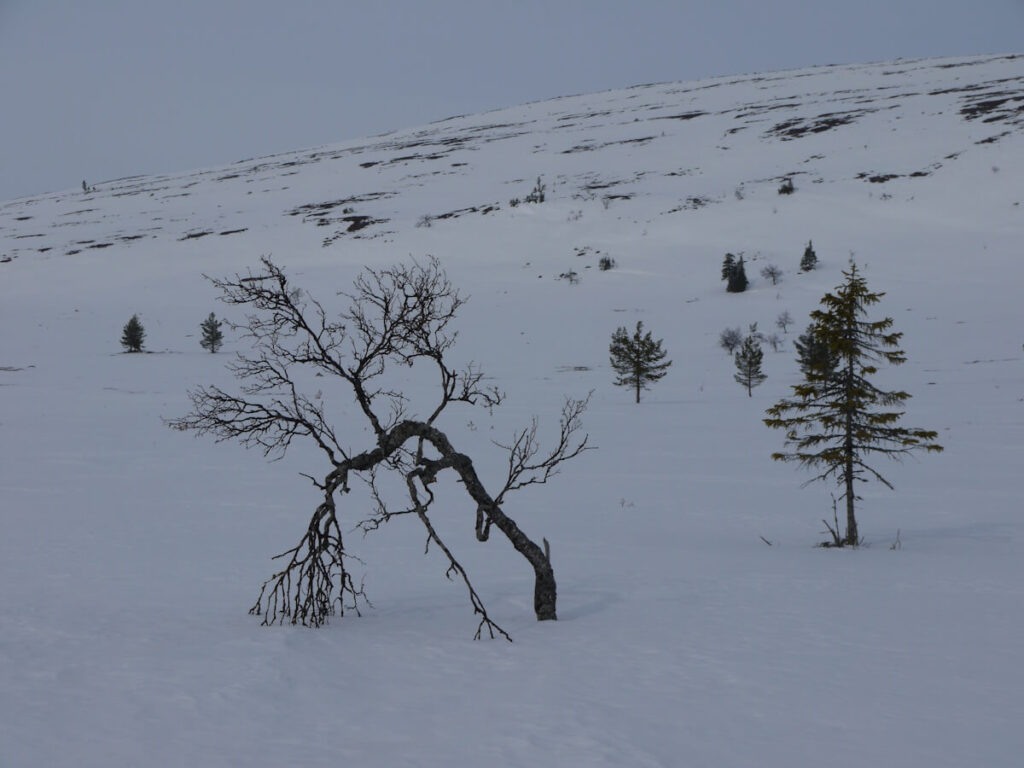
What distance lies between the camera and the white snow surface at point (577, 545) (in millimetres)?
5746

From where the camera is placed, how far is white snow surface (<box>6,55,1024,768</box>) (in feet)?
18.9

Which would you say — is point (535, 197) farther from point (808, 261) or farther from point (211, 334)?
point (211, 334)

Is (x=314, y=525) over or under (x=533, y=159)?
under

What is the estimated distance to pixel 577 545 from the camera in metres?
14.7

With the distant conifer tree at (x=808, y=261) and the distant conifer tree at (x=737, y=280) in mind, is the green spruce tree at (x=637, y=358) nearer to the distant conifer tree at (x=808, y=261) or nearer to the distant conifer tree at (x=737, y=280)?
the distant conifer tree at (x=737, y=280)

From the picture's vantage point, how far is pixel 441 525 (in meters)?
16.5

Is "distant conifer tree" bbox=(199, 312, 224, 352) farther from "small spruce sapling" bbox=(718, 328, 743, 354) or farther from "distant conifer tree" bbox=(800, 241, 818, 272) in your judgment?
"distant conifer tree" bbox=(800, 241, 818, 272)

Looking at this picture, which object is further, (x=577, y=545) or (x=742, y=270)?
(x=742, y=270)

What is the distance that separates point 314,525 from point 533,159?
98.7 m

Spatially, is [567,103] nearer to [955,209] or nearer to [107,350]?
[955,209]

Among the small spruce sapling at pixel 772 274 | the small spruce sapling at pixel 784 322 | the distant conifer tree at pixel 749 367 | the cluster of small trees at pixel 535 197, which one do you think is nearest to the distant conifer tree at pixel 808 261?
the small spruce sapling at pixel 772 274

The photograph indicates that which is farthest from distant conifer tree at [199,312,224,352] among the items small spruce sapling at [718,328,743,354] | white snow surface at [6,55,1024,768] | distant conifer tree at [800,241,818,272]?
distant conifer tree at [800,241,818,272]

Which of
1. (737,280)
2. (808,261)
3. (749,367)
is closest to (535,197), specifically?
(737,280)

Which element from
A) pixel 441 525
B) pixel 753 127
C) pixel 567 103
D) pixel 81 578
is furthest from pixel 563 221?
pixel 567 103
